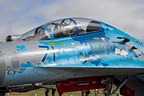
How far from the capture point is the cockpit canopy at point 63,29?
724 centimetres

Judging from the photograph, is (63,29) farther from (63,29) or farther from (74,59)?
(74,59)

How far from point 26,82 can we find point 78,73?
1427mm

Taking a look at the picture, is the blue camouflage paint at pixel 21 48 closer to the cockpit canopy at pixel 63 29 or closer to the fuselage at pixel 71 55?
the fuselage at pixel 71 55

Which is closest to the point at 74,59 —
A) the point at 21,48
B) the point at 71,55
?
the point at 71,55

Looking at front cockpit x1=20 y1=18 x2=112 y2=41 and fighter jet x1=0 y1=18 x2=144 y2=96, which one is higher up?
front cockpit x1=20 y1=18 x2=112 y2=41

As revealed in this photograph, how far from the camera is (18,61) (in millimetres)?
6043

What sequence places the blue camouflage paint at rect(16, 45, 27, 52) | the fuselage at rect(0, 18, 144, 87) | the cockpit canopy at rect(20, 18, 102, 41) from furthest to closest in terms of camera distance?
the cockpit canopy at rect(20, 18, 102, 41) → the blue camouflage paint at rect(16, 45, 27, 52) → the fuselage at rect(0, 18, 144, 87)

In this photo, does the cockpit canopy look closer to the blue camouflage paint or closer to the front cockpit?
the front cockpit

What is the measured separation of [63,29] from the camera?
7.57 meters

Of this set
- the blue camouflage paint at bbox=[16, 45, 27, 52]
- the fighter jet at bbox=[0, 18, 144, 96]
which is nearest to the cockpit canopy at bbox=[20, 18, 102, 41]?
the fighter jet at bbox=[0, 18, 144, 96]

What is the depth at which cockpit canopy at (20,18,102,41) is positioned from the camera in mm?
7242

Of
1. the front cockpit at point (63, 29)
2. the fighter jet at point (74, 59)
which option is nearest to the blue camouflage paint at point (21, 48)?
the fighter jet at point (74, 59)

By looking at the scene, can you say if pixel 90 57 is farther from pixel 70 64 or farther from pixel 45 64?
pixel 45 64

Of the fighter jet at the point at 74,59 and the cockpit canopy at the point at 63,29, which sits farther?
the cockpit canopy at the point at 63,29
